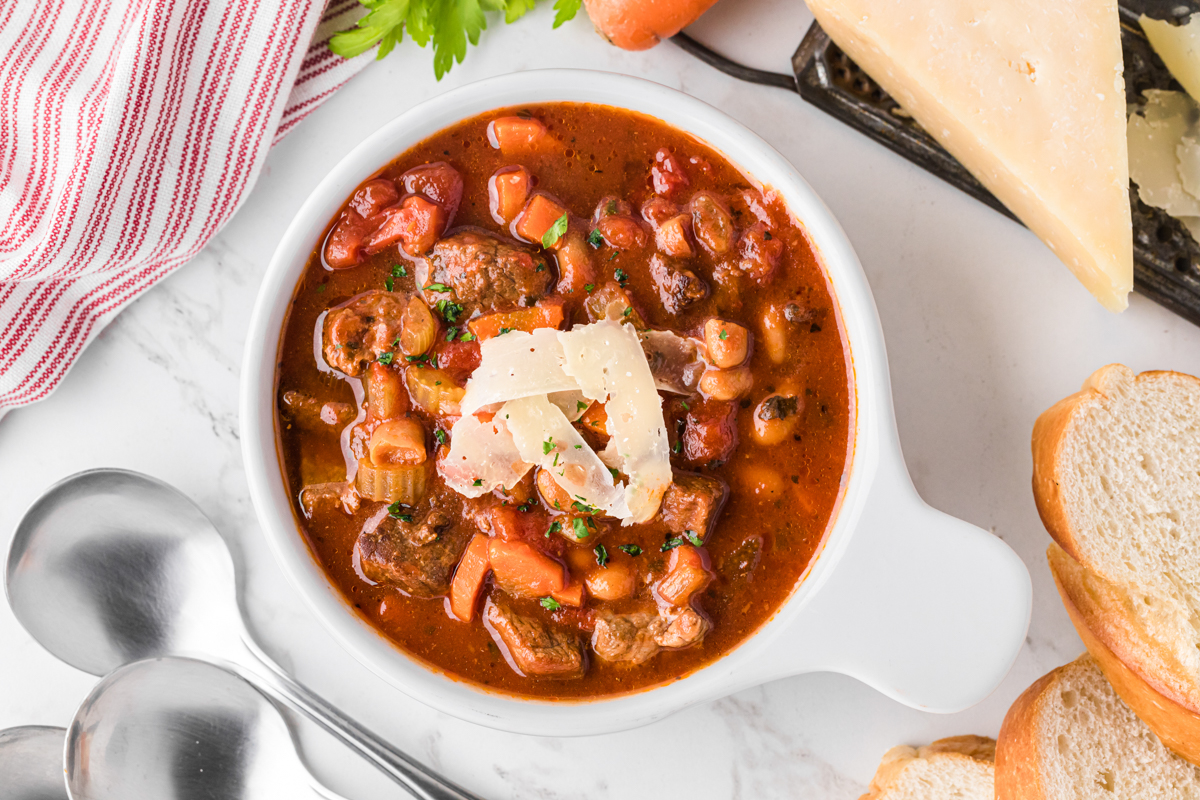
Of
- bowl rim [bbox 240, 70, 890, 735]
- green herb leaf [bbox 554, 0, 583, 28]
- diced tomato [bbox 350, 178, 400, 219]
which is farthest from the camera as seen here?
green herb leaf [bbox 554, 0, 583, 28]

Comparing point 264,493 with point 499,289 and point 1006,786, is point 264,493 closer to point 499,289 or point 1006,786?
point 499,289

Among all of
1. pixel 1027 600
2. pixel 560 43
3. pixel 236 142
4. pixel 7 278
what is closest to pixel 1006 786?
pixel 1027 600

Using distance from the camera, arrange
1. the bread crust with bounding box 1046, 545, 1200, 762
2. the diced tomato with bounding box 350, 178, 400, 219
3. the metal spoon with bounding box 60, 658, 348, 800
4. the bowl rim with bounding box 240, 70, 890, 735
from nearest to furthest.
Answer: the bowl rim with bounding box 240, 70, 890, 735, the diced tomato with bounding box 350, 178, 400, 219, the bread crust with bounding box 1046, 545, 1200, 762, the metal spoon with bounding box 60, 658, 348, 800

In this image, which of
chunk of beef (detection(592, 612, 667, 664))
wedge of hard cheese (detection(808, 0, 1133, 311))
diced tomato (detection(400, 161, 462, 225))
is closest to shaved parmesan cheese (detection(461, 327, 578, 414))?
diced tomato (detection(400, 161, 462, 225))

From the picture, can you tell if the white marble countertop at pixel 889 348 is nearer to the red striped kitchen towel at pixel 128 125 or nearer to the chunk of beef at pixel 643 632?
the red striped kitchen towel at pixel 128 125

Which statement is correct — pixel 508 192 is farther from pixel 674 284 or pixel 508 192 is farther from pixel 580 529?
pixel 580 529

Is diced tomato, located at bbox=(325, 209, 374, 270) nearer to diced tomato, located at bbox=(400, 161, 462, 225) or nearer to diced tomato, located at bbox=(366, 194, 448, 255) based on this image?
diced tomato, located at bbox=(366, 194, 448, 255)
